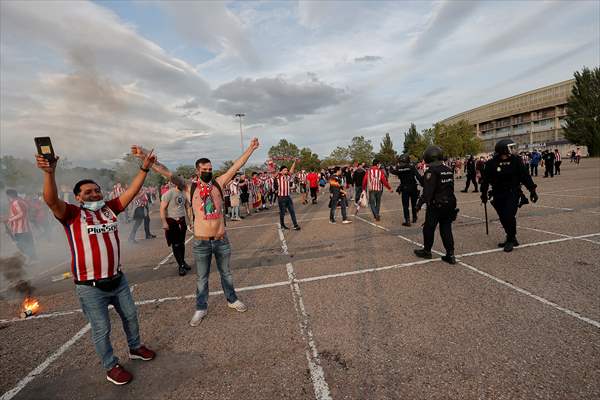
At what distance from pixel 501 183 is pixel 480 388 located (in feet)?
14.3

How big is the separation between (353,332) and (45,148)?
3329 mm

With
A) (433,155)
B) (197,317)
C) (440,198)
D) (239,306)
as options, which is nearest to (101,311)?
(197,317)

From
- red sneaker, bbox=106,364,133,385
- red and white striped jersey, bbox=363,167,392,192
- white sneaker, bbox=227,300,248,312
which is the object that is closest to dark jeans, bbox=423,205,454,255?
red and white striped jersey, bbox=363,167,392,192

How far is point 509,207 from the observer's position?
5.36 m

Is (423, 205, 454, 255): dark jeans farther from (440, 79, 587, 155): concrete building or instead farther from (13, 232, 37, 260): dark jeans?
(440, 79, 587, 155): concrete building

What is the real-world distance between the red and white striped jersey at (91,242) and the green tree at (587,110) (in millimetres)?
67188

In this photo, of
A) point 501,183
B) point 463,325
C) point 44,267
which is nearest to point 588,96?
point 501,183

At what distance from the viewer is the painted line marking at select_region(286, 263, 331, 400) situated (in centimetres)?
237

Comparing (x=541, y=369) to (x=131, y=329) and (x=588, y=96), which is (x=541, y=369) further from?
(x=588, y=96)

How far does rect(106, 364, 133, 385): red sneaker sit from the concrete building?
7866 cm

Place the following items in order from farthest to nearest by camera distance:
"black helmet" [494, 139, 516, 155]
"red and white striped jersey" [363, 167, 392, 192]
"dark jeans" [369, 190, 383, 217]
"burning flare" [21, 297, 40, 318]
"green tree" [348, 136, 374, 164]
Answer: "green tree" [348, 136, 374, 164] → "dark jeans" [369, 190, 383, 217] → "red and white striped jersey" [363, 167, 392, 192] → "black helmet" [494, 139, 516, 155] → "burning flare" [21, 297, 40, 318]

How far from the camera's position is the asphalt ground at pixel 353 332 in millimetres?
2426

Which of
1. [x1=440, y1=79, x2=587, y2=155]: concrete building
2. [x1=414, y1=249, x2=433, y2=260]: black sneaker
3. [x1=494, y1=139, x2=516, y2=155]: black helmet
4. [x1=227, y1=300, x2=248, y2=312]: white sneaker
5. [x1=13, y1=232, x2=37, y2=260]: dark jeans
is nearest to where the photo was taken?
[x1=227, y1=300, x2=248, y2=312]: white sneaker

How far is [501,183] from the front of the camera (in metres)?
5.43
